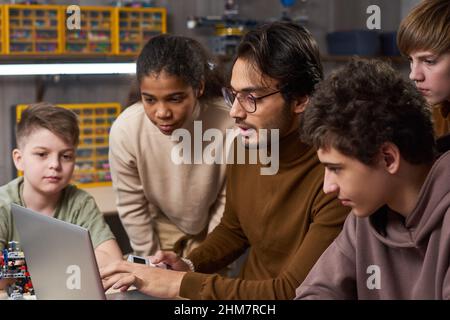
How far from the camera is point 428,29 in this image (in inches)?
65.9

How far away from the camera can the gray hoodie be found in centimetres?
111

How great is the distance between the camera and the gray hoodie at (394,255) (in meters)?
1.11

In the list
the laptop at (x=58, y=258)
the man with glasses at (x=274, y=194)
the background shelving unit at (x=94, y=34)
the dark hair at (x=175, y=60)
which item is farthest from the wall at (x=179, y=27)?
the laptop at (x=58, y=258)

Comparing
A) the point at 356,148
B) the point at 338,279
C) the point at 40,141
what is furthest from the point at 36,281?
the point at 356,148

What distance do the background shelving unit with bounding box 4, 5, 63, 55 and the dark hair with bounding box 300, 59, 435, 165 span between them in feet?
7.85

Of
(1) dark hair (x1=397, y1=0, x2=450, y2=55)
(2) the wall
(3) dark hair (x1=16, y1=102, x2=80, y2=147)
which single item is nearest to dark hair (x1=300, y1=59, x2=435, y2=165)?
(1) dark hair (x1=397, y1=0, x2=450, y2=55)

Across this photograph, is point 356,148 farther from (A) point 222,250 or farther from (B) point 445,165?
(A) point 222,250

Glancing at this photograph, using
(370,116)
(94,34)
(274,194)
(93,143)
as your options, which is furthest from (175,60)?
(94,34)

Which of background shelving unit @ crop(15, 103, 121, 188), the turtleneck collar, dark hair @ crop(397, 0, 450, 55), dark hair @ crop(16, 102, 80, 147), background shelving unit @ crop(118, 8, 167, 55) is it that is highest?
background shelving unit @ crop(118, 8, 167, 55)

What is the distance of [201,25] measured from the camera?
404 centimetres

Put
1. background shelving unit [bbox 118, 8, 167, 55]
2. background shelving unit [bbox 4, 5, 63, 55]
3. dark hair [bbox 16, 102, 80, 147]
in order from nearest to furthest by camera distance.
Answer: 1. dark hair [bbox 16, 102, 80, 147]
2. background shelving unit [bbox 4, 5, 63, 55]
3. background shelving unit [bbox 118, 8, 167, 55]

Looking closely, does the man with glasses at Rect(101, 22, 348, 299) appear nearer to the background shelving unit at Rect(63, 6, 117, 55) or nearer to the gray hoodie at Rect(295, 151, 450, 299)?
the gray hoodie at Rect(295, 151, 450, 299)

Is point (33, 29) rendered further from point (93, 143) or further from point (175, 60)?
point (175, 60)
